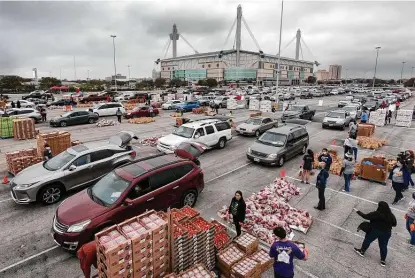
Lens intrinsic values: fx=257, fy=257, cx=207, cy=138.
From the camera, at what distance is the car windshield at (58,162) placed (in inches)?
383

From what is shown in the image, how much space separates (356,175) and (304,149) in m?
3.98

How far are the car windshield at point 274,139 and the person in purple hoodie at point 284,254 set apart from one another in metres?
9.27

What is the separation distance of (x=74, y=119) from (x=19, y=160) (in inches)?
552

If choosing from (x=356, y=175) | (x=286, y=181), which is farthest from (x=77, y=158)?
(x=356, y=175)

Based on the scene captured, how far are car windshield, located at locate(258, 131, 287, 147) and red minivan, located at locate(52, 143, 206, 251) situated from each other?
6.08 meters

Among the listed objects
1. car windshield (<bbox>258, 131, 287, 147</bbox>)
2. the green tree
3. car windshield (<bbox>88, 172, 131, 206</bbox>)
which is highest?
the green tree

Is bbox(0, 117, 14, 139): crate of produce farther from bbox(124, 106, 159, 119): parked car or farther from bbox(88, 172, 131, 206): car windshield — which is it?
bbox(88, 172, 131, 206): car windshield

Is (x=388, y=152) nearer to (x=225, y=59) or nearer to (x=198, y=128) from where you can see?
(x=198, y=128)

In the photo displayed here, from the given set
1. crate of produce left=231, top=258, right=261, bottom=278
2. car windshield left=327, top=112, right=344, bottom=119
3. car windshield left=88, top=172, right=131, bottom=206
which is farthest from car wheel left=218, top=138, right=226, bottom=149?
car windshield left=327, top=112, right=344, bottom=119

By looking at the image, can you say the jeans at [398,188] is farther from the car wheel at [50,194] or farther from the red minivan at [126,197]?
the car wheel at [50,194]

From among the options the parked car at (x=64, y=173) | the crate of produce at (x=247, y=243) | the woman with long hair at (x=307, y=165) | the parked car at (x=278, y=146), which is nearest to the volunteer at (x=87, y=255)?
the crate of produce at (x=247, y=243)

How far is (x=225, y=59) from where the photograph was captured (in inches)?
7377

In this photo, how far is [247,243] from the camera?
21.1 ft

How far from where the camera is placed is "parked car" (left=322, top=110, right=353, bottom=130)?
23156 mm
